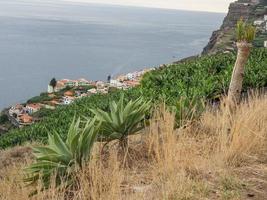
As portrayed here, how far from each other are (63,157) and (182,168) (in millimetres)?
962

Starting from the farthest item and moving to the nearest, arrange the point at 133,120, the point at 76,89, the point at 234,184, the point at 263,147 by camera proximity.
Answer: the point at 76,89
the point at 133,120
the point at 263,147
the point at 234,184

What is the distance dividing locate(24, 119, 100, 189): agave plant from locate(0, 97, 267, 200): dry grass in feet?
0.38

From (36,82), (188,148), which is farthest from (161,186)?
(36,82)

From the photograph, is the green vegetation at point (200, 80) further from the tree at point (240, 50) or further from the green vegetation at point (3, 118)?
the green vegetation at point (3, 118)

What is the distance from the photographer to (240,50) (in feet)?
18.4

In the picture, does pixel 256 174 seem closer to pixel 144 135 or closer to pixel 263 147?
pixel 263 147

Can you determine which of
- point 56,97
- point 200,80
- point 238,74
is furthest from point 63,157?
point 56,97

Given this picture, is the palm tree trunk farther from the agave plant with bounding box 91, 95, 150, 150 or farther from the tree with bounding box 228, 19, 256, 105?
the agave plant with bounding box 91, 95, 150, 150

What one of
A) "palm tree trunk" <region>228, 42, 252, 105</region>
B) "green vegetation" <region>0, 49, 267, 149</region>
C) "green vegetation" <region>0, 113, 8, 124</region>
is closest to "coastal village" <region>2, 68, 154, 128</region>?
"green vegetation" <region>0, 113, 8, 124</region>

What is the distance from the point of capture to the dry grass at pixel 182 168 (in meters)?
3.29

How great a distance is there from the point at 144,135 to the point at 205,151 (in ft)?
2.80

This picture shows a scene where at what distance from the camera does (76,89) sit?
56094 millimetres

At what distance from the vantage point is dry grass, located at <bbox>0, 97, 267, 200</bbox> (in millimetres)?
3289

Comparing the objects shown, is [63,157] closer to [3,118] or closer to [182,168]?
Result: [182,168]
